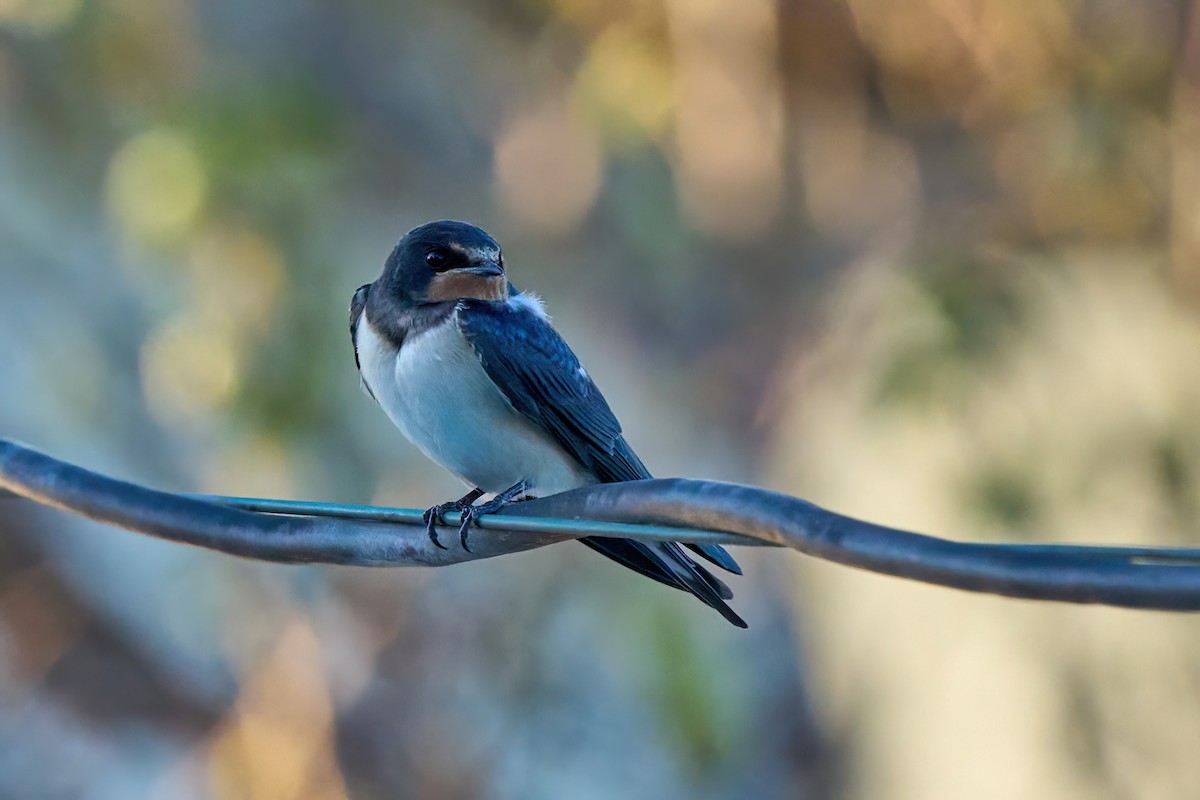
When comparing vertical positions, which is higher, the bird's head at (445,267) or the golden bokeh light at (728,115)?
the golden bokeh light at (728,115)

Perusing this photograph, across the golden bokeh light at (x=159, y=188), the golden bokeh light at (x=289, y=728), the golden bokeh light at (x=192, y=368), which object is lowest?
the golden bokeh light at (x=289, y=728)

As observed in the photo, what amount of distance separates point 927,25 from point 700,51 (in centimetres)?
120

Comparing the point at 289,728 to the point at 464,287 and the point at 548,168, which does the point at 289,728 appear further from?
the point at 464,287

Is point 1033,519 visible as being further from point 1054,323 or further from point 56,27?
point 56,27

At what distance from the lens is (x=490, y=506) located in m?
2.88

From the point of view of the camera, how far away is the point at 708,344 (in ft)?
26.1

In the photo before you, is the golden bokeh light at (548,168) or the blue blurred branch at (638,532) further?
the golden bokeh light at (548,168)

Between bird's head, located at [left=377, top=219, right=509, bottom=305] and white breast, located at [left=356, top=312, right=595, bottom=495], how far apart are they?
0.15 metres

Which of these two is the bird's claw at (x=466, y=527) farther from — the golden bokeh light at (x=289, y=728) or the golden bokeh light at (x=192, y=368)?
the golden bokeh light at (x=289, y=728)

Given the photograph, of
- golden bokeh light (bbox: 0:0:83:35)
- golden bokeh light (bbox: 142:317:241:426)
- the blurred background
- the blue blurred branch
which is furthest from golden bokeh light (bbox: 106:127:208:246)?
the blue blurred branch

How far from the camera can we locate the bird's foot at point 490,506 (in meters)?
2.18

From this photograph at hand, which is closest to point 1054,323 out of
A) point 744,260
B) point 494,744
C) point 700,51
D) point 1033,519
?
point 1033,519

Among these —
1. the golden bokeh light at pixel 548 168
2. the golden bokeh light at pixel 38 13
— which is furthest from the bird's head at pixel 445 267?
the golden bokeh light at pixel 38 13

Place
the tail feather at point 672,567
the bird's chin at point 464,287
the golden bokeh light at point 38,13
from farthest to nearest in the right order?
the golden bokeh light at point 38,13 < the bird's chin at point 464,287 < the tail feather at point 672,567
